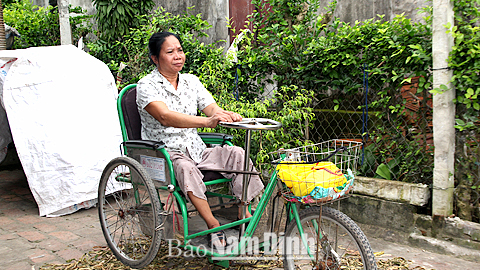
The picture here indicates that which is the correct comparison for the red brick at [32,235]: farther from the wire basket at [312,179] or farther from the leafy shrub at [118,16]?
the leafy shrub at [118,16]

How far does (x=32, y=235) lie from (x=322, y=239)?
2.72 metres

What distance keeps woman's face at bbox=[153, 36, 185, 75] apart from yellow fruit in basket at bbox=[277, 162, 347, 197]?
1.19m

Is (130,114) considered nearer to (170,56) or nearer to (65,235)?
(170,56)

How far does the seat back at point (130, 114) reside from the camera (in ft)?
9.73

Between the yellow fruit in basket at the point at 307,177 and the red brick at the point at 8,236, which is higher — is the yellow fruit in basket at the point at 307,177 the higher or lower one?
the higher one

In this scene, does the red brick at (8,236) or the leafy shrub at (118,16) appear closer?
the red brick at (8,236)

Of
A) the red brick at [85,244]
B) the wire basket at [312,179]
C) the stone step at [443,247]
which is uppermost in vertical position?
the wire basket at [312,179]

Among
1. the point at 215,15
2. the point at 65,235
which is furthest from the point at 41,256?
the point at 215,15

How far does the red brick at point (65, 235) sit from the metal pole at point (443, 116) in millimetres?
3052

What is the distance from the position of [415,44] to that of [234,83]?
2018 mm

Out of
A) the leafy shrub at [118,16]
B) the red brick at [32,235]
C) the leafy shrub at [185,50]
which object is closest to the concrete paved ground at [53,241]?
the red brick at [32,235]

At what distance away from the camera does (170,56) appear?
292 centimetres

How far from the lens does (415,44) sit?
3285 millimetres

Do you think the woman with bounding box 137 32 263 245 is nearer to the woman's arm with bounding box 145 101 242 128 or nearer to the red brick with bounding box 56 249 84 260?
the woman's arm with bounding box 145 101 242 128
